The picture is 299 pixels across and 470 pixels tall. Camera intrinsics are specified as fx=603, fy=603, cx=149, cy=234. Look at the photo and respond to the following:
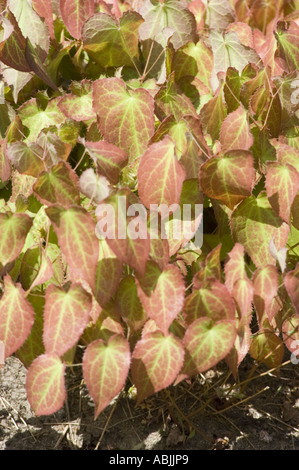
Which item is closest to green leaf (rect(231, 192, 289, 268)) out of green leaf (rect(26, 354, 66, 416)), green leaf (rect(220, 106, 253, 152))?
green leaf (rect(220, 106, 253, 152))

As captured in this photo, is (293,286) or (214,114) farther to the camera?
(214,114)

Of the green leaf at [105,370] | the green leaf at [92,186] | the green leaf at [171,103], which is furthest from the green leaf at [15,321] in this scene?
the green leaf at [171,103]

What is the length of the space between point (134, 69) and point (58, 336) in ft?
2.55

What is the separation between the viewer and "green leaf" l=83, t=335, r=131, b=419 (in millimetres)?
1069

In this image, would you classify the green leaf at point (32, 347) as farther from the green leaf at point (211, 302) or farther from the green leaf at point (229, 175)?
the green leaf at point (229, 175)

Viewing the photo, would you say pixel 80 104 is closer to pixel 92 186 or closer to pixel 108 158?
pixel 108 158

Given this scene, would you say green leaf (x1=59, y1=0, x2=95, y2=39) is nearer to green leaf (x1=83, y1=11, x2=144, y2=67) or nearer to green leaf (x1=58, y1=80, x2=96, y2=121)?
green leaf (x1=83, y1=11, x2=144, y2=67)

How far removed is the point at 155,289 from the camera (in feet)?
3.68

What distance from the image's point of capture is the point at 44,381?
1.11 metres

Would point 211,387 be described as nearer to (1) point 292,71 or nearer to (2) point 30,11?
(1) point 292,71

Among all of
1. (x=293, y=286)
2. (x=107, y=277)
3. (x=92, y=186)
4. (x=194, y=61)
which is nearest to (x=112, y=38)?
(x=194, y=61)

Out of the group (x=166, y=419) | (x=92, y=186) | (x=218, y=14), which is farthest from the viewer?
(x=218, y=14)

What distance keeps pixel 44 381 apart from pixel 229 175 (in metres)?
0.53
